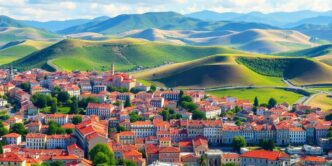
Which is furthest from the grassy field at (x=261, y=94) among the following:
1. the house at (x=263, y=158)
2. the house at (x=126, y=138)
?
the house at (x=263, y=158)

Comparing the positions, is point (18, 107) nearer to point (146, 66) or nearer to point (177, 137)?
point (177, 137)

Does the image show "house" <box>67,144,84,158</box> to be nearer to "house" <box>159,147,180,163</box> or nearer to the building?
"house" <box>159,147,180,163</box>

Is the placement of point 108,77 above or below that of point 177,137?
above

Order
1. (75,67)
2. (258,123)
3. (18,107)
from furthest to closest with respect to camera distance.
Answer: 1. (75,67)
2. (18,107)
3. (258,123)

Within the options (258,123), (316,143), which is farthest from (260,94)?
(316,143)

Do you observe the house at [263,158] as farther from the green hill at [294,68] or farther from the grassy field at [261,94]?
the green hill at [294,68]

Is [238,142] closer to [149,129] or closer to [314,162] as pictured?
[149,129]

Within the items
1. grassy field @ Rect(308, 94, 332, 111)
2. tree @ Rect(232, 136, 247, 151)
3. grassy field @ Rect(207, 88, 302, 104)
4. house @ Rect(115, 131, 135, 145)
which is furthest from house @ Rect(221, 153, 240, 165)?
grassy field @ Rect(207, 88, 302, 104)
